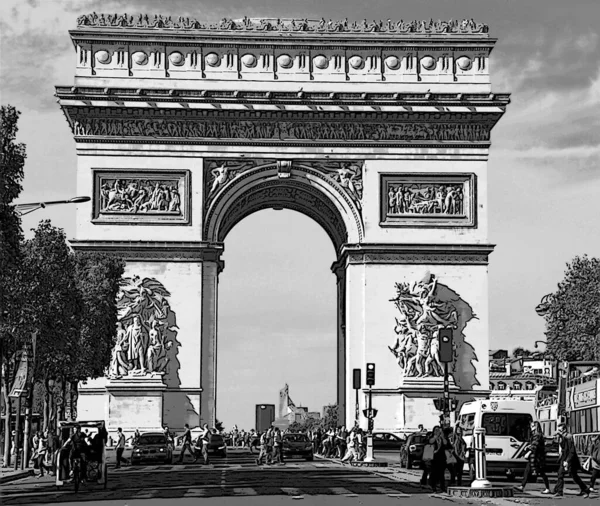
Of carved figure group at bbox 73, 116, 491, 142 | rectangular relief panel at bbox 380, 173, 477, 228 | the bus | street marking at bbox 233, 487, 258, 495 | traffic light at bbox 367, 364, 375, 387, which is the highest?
carved figure group at bbox 73, 116, 491, 142

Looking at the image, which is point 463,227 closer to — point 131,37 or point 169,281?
point 169,281

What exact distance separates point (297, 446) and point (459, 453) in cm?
2322

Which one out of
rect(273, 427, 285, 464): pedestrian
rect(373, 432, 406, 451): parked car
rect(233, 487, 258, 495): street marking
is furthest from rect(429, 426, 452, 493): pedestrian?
rect(373, 432, 406, 451): parked car

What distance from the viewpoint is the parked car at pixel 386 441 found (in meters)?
64.4

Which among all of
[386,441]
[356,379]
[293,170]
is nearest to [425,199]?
[293,170]

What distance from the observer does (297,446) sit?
2549 inches

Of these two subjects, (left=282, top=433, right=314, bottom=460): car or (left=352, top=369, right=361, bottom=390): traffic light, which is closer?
(left=352, top=369, right=361, bottom=390): traffic light

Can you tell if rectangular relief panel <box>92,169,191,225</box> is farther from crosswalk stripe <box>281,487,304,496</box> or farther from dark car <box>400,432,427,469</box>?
crosswalk stripe <box>281,487,304,496</box>

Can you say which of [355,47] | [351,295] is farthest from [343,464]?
[355,47]

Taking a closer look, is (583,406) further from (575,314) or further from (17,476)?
(575,314)

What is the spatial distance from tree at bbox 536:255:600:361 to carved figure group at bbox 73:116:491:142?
13.6 metres

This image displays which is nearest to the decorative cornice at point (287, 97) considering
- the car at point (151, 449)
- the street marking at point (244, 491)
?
the car at point (151, 449)

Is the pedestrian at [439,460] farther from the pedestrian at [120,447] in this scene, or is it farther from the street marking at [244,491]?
the pedestrian at [120,447]

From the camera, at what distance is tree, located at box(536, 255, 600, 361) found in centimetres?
7619
